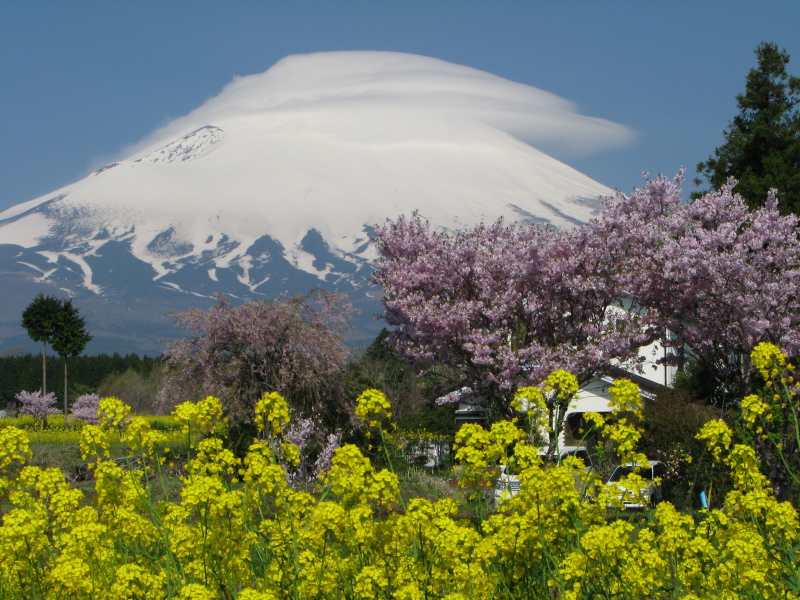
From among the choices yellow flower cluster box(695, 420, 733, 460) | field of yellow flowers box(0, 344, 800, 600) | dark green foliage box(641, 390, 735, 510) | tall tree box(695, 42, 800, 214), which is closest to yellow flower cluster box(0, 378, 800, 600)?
field of yellow flowers box(0, 344, 800, 600)

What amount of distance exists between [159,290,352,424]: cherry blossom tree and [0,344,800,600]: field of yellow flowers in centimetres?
1002

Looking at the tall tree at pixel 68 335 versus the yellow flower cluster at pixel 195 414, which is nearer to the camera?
the yellow flower cluster at pixel 195 414

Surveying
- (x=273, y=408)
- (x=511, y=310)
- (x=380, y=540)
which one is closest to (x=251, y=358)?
(x=511, y=310)

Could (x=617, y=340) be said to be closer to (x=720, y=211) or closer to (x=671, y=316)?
(x=671, y=316)

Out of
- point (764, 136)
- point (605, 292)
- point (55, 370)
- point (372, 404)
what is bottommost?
point (55, 370)

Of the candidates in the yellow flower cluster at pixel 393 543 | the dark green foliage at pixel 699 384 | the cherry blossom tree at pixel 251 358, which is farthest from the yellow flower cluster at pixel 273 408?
the dark green foliage at pixel 699 384

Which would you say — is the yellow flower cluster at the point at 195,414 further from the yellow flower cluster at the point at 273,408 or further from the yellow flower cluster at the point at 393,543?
the yellow flower cluster at the point at 273,408

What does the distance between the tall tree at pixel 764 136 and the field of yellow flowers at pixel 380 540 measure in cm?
3206

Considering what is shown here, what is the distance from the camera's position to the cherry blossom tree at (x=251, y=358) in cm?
1524

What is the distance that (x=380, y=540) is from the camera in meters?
4.32

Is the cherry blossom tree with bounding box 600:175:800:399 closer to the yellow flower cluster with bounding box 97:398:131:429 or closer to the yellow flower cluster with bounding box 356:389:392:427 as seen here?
the yellow flower cluster with bounding box 356:389:392:427

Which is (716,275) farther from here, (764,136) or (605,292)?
(764,136)

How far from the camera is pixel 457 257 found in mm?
16344

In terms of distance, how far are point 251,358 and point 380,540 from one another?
11.4 meters
